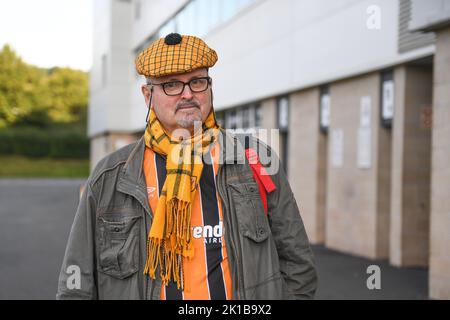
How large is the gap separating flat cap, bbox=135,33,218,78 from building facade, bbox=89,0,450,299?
4.38 metres

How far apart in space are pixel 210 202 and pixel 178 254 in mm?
227

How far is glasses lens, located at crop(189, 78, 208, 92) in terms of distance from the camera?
7.58 ft

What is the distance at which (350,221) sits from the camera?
10133mm

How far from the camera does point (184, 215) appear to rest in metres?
2.20

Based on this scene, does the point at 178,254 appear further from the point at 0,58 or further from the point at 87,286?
the point at 0,58

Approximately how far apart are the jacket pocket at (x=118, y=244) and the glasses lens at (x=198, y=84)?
533mm

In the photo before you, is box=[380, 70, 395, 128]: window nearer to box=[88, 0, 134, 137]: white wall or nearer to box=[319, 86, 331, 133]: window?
box=[319, 86, 331, 133]: window

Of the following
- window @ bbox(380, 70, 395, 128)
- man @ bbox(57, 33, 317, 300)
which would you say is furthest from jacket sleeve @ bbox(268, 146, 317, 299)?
window @ bbox(380, 70, 395, 128)

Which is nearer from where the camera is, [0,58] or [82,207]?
[82,207]

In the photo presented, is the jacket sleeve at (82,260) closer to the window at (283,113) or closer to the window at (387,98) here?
the window at (387,98)

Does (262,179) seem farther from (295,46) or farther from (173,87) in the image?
(295,46)

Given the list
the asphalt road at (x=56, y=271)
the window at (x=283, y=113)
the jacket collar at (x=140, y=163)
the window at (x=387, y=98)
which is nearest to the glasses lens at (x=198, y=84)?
the jacket collar at (x=140, y=163)

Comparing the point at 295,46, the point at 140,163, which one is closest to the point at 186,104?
the point at 140,163

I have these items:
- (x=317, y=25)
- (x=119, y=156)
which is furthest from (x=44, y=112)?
(x=119, y=156)
